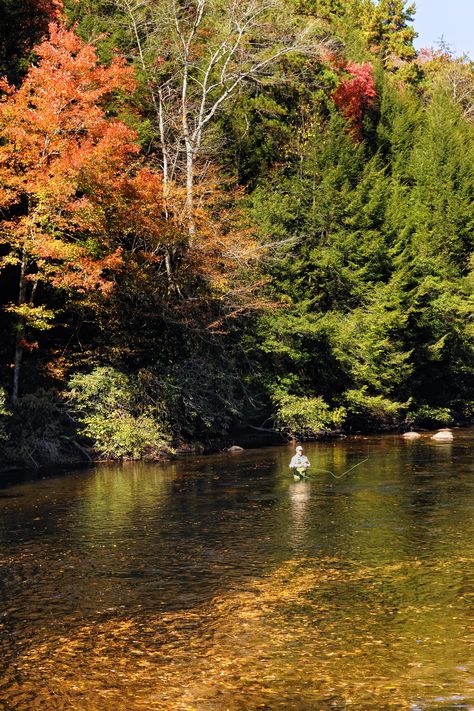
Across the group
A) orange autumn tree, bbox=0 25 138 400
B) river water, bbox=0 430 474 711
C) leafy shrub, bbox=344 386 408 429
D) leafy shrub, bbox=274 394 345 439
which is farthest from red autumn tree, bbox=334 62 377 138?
river water, bbox=0 430 474 711

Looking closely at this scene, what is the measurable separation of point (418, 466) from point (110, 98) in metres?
28.6

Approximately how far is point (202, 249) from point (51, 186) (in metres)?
9.16

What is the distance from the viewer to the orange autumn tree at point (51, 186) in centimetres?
3066

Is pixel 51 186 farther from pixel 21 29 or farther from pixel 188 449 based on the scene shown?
pixel 21 29

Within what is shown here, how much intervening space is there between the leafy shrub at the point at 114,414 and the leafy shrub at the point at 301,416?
758 cm

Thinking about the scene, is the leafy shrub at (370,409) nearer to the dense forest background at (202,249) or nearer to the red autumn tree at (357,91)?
the dense forest background at (202,249)

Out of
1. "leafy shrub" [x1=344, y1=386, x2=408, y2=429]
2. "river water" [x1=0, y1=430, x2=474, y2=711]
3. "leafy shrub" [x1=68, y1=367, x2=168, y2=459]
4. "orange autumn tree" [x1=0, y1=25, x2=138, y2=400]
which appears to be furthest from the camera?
"leafy shrub" [x1=344, y1=386, x2=408, y2=429]

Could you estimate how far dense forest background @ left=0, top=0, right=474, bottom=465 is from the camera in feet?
105

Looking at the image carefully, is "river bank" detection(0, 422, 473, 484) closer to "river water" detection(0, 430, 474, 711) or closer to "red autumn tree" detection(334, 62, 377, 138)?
"river water" detection(0, 430, 474, 711)

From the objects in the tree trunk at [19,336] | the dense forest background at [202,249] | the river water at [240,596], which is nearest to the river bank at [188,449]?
the dense forest background at [202,249]

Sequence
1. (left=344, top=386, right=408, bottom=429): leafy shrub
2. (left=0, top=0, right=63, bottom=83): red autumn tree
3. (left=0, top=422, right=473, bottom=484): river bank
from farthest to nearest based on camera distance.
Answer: (left=344, top=386, right=408, bottom=429): leafy shrub
(left=0, top=0, right=63, bottom=83): red autumn tree
(left=0, top=422, right=473, bottom=484): river bank

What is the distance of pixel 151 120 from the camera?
49125 millimetres

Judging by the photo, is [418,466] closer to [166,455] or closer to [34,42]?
[166,455]

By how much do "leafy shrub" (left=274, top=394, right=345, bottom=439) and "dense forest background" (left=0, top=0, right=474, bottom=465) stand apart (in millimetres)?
114
